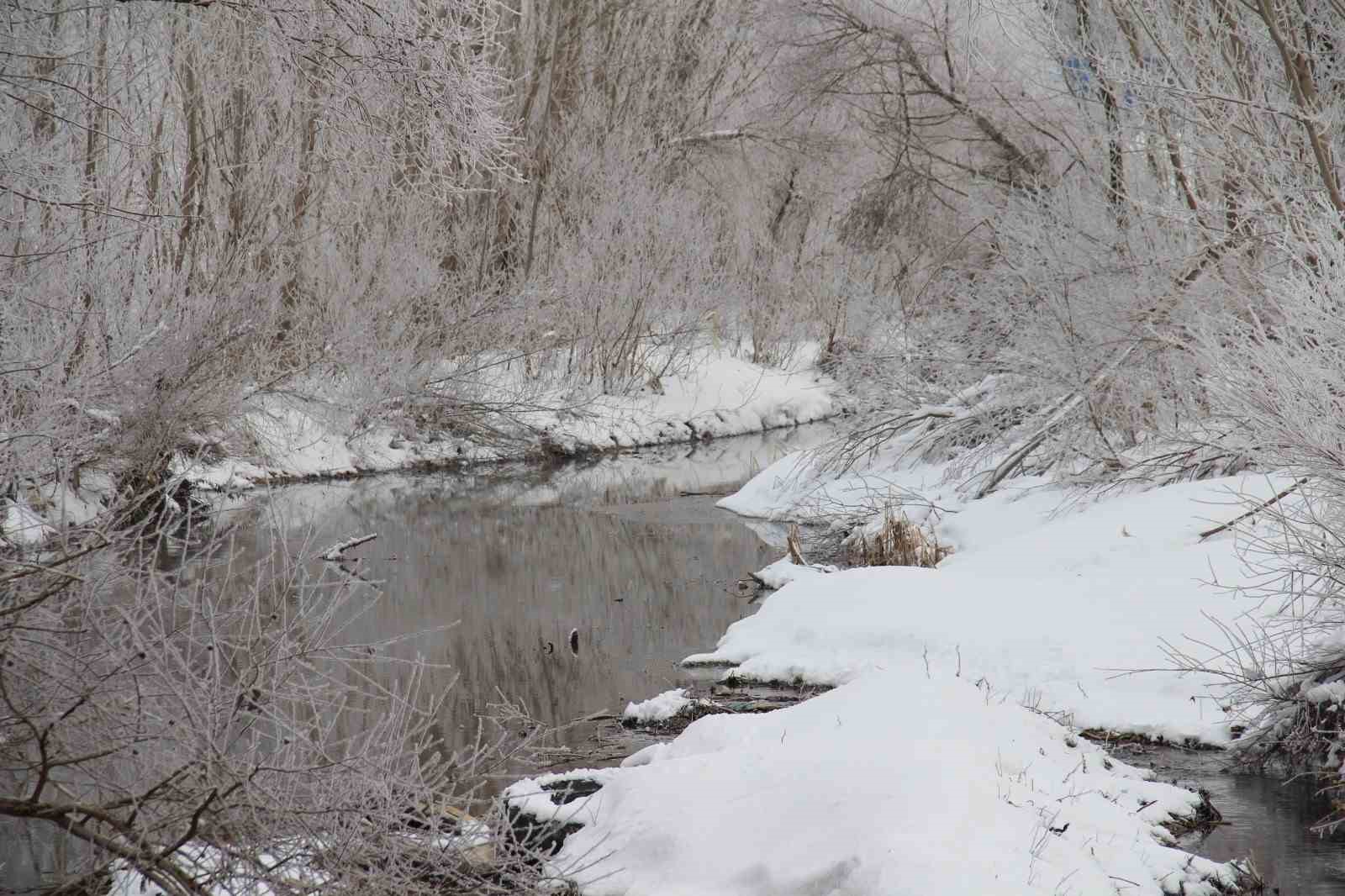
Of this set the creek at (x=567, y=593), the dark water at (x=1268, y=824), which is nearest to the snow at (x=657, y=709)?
the creek at (x=567, y=593)

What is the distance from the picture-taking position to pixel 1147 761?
6.85m

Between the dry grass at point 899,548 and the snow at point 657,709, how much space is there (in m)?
3.75

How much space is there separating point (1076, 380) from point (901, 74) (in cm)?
592

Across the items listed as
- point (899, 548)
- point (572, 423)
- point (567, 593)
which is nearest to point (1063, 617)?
point (899, 548)

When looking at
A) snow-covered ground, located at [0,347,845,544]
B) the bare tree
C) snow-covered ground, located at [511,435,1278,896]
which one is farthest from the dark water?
snow-covered ground, located at [0,347,845,544]

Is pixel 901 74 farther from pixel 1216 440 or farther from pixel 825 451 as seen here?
pixel 1216 440

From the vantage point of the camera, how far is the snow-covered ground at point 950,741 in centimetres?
493

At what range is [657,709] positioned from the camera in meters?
7.72

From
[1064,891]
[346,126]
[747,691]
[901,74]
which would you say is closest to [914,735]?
[1064,891]

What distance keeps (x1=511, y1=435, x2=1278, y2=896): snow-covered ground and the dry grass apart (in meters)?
1.34

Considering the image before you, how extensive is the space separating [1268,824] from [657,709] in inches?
123

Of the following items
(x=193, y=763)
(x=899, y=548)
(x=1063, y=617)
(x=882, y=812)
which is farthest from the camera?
(x=899, y=548)

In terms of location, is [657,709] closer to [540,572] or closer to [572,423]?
[540,572]

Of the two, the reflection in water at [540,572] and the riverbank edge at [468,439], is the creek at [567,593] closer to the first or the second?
the reflection in water at [540,572]
